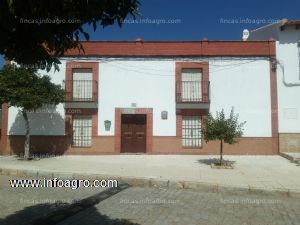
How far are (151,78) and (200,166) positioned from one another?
6162mm

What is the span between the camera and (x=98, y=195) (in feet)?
27.9

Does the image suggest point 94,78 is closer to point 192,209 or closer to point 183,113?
point 183,113

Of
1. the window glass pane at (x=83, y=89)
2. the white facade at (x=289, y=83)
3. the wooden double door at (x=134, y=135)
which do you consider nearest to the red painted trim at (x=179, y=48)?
the white facade at (x=289, y=83)

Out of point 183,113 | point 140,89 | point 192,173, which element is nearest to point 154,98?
point 140,89

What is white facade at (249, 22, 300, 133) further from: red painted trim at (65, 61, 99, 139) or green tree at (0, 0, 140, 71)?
green tree at (0, 0, 140, 71)

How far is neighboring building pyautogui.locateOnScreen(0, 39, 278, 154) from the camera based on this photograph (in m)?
17.9

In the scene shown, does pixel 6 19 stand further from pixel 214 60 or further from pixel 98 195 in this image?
pixel 214 60

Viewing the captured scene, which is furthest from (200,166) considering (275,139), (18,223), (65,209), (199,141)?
(18,223)

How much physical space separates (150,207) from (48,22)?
15.8 ft

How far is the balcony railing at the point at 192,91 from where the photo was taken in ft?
58.4

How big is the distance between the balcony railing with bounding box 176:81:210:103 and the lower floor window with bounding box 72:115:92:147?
462 cm

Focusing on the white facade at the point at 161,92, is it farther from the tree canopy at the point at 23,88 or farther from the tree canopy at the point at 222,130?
the tree canopy at the point at 222,130

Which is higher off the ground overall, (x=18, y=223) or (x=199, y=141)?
(x=199, y=141)

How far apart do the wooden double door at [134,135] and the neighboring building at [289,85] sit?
6638 millimetres
